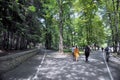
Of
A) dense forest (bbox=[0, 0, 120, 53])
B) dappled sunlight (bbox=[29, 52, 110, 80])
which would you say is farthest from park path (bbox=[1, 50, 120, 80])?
dense forest (bbox=[0, 0, 120, 53])

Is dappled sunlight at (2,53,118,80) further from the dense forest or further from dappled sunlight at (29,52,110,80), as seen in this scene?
the dense forest

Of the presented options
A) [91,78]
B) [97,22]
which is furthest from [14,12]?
[97,22]

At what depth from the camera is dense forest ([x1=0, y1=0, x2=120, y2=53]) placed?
19.5m

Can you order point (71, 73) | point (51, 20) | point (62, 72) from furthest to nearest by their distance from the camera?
point (51, 20) < point (62, 72) < point (71, 73)

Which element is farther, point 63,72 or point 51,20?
point 51,20

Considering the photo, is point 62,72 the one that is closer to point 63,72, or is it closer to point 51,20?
point 63,72

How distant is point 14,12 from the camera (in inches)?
738

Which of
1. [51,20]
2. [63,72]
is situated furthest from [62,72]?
[51,20]

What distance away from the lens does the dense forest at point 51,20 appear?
19456 mm

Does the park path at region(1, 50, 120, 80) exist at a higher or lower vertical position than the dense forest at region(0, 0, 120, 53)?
lower

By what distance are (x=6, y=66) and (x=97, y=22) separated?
45.2 metres

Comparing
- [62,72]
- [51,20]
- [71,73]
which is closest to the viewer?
[71,73]

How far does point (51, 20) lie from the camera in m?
45.7

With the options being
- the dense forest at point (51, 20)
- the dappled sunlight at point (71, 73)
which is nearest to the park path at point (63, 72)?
the dappled sunlight at point (71, 73)
